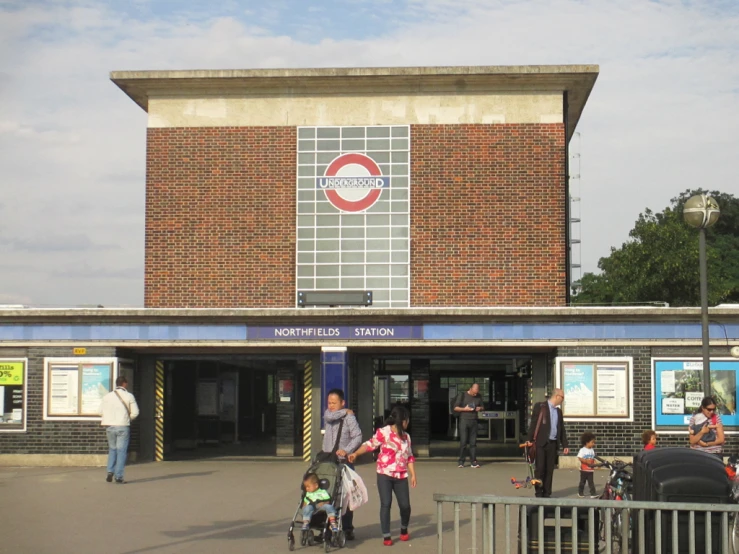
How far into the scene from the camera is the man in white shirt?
17.5 metres

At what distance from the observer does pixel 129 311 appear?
850 inches

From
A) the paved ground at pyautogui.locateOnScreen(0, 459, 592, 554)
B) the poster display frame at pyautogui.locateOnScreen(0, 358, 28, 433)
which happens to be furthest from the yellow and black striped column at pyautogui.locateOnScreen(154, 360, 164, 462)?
the poster display frame at pyautogui.locateOnScreen(0, 358, 28, 433)

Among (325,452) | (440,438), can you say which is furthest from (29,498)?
(440,438)

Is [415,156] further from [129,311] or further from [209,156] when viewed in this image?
[129,311]

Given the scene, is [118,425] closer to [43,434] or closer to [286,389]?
[43,434]

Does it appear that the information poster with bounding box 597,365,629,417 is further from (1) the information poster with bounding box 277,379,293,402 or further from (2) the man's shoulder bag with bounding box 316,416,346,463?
(2) the man's shoulder bag with bounding box 316,416,346,463

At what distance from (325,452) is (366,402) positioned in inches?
442

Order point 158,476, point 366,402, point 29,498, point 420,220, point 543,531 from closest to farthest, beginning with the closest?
point 543,531, point 29,498, point 158,476, point 366,402, point 420,220

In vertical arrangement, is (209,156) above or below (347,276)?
above

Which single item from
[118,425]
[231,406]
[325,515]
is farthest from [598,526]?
[231,406]

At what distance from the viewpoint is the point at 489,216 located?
24969 mm

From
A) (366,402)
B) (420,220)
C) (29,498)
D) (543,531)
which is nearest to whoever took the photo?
(543,531)

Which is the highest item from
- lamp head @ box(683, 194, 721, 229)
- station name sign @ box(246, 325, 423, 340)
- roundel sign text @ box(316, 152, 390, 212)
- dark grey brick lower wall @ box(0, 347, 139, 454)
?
roundel sign text @ box(316, 152, 390, 212)

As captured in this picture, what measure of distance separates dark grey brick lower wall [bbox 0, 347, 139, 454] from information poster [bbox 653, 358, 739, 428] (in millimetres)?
10951
